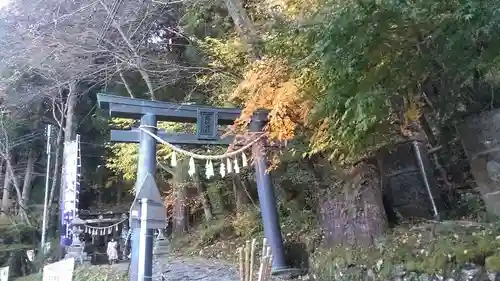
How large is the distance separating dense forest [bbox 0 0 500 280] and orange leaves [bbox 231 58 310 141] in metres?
0.03

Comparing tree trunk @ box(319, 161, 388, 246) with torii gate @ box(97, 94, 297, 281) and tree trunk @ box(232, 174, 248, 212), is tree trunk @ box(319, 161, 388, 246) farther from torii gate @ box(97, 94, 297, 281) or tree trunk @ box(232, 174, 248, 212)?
tree trunk @ box(232, 174, 248, 212)

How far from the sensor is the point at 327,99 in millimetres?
6211

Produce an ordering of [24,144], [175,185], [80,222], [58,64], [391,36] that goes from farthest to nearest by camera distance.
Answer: [24,144]
[80,222]
[175,185]
[58,64]
[391,36]

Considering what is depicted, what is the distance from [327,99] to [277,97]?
196 cm

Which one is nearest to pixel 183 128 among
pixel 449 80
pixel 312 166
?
pixel 312 166

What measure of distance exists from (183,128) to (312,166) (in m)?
4.06

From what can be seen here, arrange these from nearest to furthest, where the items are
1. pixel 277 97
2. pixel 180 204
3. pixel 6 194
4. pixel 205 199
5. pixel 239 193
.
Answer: pixel 277 97, pixel 239 193, pixel 205 199, pixel 180 204, pixel 6 194

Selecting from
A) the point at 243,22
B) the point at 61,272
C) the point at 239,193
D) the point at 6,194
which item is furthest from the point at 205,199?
the point at 6,194

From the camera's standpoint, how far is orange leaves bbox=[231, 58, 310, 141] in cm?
792

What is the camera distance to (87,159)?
22.9 m

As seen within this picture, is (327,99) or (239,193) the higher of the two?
(327,99)

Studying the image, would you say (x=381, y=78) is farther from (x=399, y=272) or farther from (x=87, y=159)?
(x=87, y=159)

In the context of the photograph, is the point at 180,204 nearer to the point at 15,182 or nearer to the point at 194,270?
the point at 194,270

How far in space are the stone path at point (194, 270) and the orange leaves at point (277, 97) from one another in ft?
11.2
